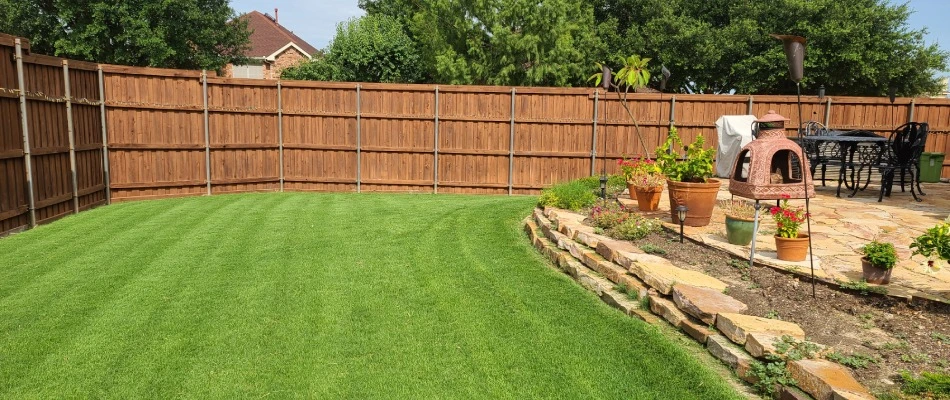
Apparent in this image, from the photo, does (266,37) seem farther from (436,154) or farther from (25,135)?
(25,135)

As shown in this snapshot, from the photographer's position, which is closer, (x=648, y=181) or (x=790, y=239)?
(x=790, y=239)

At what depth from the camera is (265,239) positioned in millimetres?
7426

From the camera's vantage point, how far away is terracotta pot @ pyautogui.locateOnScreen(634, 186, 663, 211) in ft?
25.3

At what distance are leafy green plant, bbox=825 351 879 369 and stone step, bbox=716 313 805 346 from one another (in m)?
0.21

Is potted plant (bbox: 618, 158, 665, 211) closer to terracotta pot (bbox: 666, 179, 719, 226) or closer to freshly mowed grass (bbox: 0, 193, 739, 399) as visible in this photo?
terracotta pot (bbox: 666, 179, 719, 226)

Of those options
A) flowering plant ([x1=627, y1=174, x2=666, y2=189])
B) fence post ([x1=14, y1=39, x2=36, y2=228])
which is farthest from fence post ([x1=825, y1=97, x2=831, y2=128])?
fence post ([x1=14, y1=39, x2=36, y2=228])

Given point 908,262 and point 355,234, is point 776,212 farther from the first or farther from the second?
point 355,234

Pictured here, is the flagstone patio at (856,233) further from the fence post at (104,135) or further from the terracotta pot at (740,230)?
the fence post at (104,135)

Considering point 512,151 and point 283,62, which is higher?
point 283,62

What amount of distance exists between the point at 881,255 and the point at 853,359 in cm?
136

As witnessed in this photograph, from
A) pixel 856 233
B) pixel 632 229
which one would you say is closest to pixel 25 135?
pixel 632 229

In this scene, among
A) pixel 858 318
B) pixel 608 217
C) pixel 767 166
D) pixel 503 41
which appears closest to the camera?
pixel 858 318

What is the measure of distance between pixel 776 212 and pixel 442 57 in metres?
16.2

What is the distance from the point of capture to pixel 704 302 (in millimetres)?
4301
